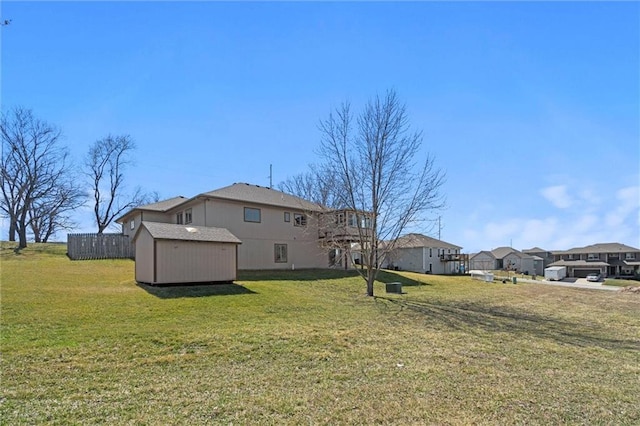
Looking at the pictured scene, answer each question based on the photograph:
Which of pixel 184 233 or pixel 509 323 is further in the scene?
pixel 184 233

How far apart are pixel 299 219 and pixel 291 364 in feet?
65.8

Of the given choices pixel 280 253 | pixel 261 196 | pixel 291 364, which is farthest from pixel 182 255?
pixel 261 196

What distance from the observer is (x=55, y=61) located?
9.58 meters

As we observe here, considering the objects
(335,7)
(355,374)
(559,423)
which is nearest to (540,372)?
(559,423)

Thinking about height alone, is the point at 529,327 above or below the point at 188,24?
below

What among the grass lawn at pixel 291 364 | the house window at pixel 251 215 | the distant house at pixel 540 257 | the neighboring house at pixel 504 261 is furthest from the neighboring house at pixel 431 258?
the distant house at pixel 540 257

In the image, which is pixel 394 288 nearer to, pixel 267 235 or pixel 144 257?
pixel 267 235

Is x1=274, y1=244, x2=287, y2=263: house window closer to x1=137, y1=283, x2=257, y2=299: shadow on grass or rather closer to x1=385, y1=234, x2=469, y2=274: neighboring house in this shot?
x1=137, y1=283, x2=257, y2=299: shadow on grass

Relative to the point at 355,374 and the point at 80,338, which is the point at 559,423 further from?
the point at 80,338

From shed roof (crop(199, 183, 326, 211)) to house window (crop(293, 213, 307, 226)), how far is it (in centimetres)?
64

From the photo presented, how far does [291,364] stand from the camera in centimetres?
588

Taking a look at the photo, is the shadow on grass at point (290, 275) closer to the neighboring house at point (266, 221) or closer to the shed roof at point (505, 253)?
the neighboring house at point (266, 221)

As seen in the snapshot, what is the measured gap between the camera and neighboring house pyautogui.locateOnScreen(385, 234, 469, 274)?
3972cm

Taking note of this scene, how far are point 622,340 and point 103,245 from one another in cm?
2514
